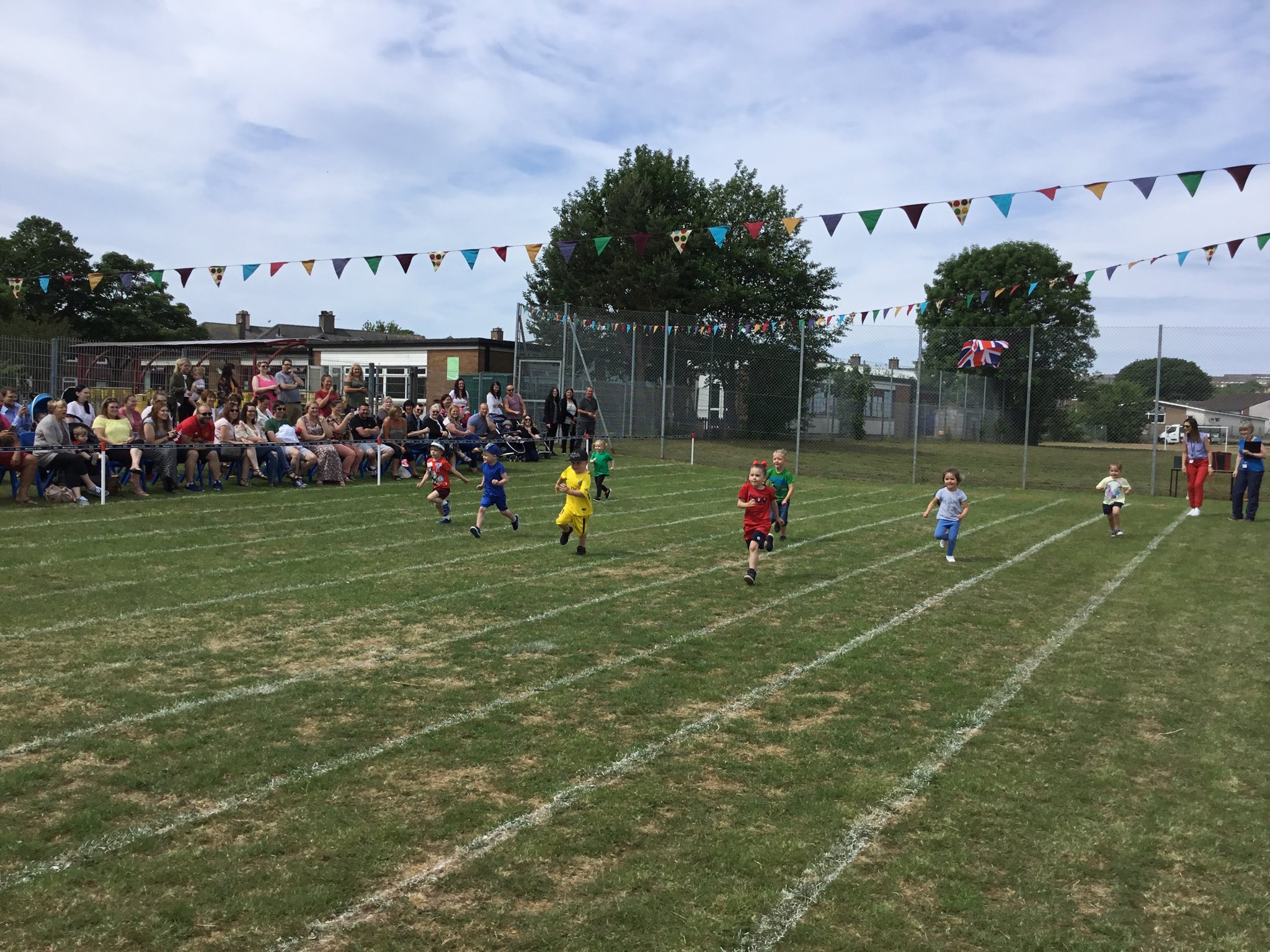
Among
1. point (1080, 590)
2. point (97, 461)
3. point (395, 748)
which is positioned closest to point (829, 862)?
point (395, 748)

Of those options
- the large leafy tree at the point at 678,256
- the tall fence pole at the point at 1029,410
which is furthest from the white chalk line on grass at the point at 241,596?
the large leafy tree at the point at 678,256

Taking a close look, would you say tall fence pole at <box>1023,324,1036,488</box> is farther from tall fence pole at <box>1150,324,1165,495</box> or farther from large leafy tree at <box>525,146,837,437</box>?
large leafy tree at <box>525,146,837,437</box>

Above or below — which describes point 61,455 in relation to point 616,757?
above

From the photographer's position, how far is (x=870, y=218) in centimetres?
1845

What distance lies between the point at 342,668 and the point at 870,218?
13978 millimetres

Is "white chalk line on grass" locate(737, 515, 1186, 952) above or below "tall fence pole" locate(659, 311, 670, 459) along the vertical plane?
below

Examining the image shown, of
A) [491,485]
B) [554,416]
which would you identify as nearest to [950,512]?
[491,485]

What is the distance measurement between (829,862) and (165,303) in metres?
68.3

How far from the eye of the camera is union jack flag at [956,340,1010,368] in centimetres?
2594

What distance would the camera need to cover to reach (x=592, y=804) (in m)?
5.06

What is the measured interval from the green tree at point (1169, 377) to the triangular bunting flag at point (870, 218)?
8786 millimetres

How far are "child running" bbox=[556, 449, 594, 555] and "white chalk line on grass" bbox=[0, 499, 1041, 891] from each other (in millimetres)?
3606

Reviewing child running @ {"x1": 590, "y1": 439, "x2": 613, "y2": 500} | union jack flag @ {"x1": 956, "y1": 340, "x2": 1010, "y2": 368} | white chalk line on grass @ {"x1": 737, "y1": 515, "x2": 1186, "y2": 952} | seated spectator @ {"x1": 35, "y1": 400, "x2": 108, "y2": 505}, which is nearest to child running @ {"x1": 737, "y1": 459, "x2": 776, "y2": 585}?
white chalk line on grass @ {"x1": 737, "y1": 515, "x2": 1186, "y2": 952}

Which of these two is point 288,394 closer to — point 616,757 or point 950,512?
point 950,512
